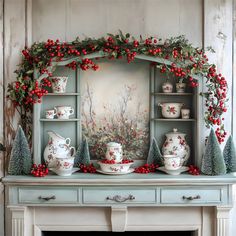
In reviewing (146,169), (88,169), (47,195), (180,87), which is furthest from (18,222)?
(180,87)

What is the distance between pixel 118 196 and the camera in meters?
3.18

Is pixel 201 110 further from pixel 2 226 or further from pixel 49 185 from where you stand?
pixel 2 226

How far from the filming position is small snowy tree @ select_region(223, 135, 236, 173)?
3.35 metres

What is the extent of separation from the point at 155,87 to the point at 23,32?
1.13 m

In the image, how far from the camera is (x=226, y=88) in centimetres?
349

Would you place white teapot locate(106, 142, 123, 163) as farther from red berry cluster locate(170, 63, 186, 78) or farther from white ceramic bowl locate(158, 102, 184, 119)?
red berry cluster locate(170, 63, 186, 78)

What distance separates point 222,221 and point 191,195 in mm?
303

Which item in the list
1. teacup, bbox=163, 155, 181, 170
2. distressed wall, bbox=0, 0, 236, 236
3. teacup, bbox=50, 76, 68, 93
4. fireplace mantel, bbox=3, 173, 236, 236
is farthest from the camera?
distressed wall, bbox=0, 0, 236, 236

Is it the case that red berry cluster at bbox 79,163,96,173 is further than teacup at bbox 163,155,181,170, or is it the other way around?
red berry cluster at bbox 79,163,96,173

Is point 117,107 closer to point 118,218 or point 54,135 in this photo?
point 54,135

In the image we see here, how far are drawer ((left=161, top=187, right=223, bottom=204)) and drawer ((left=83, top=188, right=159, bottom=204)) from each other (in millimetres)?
93

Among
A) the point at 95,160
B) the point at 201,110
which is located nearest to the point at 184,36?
the point at 201,110

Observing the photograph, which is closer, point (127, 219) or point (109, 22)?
point (127, 219)

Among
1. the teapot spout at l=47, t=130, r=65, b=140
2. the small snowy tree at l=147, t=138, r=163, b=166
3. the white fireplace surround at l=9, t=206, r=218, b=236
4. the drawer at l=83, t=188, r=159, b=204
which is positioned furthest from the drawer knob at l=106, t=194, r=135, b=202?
the teapot spout at l=47, t=130, r=65, b=140
